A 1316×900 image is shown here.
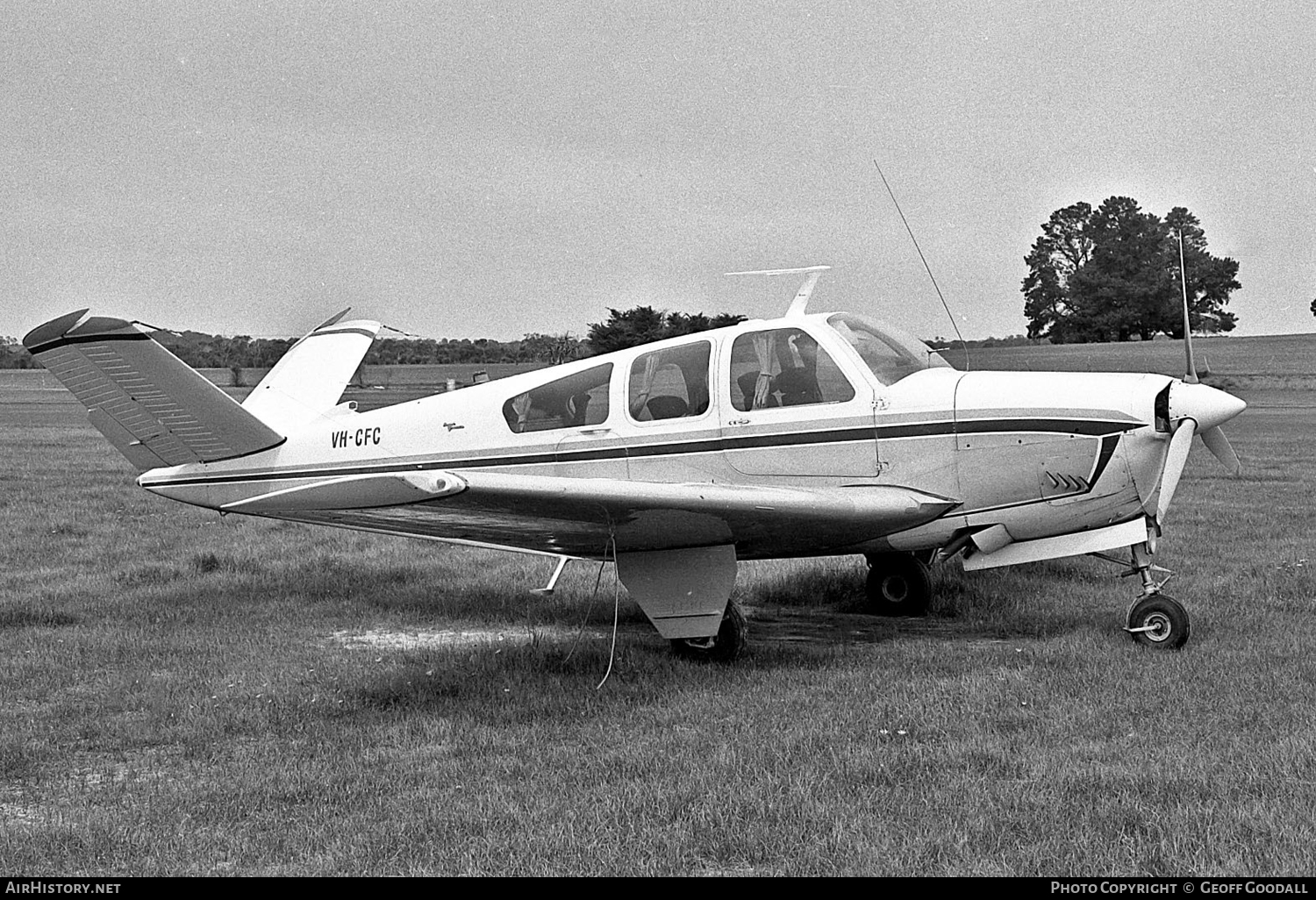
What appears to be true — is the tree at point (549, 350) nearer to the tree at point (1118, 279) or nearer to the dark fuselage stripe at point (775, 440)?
the dark fuselage stripe at point (775, 440)

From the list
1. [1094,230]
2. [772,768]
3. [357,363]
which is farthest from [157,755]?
[1094,230]

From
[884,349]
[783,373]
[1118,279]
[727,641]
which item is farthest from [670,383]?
[1118,279]

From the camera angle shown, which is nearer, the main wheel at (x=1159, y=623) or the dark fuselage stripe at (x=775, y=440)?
the main wheel at (x=1159, y=623)

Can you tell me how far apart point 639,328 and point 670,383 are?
3336 millimetres

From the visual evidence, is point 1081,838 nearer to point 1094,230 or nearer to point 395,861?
point 395,861

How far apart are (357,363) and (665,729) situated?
584cm

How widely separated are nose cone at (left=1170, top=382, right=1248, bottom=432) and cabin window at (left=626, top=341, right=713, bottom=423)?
289 cm

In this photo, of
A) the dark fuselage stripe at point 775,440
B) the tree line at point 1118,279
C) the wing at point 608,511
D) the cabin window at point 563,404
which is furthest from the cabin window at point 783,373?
the tree line at point 1118,279

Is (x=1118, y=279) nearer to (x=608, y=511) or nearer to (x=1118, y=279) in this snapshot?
(x=1118, y=279)

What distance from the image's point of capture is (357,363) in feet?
33.6

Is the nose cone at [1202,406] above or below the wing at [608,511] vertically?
above

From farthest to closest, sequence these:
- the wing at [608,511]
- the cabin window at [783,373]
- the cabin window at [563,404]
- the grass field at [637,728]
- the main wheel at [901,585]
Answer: the main wheel at [901,585] < the cabin window at [563,404] < the cabin window at [783,373] < the wing at [608,511] < the grass field at [637,728]

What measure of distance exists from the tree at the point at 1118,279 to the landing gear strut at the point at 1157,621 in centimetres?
3703

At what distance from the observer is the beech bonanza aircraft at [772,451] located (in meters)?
6.77
